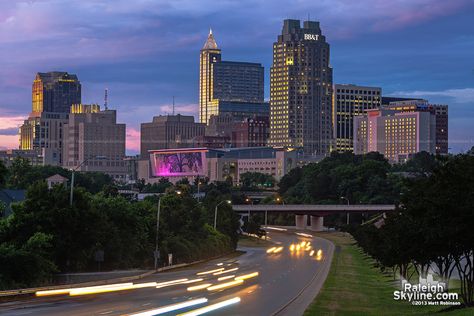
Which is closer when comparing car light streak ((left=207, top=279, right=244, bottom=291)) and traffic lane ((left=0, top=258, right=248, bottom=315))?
traffic lane ((left=0, top=258, right=248, bottom=315))

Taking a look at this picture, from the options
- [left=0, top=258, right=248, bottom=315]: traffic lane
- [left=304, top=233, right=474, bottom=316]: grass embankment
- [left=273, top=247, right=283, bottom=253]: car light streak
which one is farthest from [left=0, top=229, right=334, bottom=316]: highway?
[left=273, top=247, right=283, bottom=253]: car light streak

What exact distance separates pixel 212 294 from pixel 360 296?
9.85 metres

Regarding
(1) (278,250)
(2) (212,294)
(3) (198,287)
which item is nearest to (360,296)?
(2) (212,294)

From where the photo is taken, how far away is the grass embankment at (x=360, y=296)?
50.5 m

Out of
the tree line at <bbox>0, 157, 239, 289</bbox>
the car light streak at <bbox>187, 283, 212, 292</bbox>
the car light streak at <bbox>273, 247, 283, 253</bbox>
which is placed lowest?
the car light streak at <bbox>273, 247, 283, 253</bbox>

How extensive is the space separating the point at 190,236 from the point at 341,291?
44.3m

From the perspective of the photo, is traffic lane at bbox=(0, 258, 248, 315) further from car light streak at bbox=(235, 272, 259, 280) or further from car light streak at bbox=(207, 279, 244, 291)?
car light streak at bbox=(235, 272, 259, 280)

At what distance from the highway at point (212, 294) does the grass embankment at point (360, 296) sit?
1.08 meters

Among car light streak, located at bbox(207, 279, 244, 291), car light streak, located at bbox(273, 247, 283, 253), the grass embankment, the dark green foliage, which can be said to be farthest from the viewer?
car light streak, located at bbox(273, 247, 283, 253)

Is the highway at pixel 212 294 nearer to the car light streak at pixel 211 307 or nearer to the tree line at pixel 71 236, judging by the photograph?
the car light streak at pixel 211 307

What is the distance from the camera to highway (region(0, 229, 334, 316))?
4881cm

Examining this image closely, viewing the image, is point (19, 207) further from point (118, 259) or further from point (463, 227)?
point (463, 227)

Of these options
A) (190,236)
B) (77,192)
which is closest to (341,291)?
(77,192)

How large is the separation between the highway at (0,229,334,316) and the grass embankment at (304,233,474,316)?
1.08m
